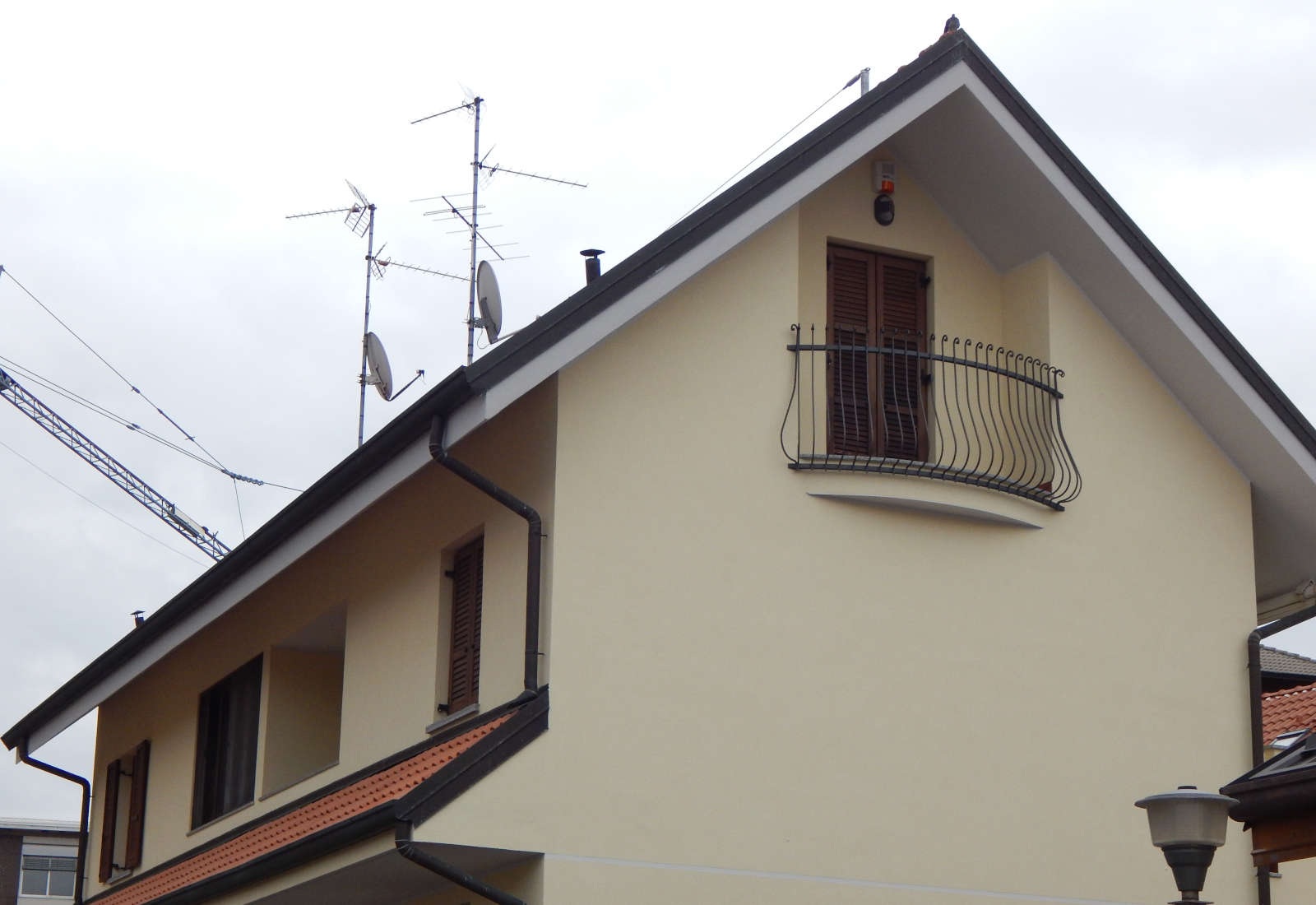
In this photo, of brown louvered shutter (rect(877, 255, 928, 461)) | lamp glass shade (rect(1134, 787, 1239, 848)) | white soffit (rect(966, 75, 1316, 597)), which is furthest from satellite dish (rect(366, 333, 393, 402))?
lamp glass shade (rect(1134, 787, 1239, 848))

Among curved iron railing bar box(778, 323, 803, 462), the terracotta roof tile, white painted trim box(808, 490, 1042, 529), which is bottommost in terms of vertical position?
the terracotta roof tile

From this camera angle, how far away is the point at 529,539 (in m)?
11.8

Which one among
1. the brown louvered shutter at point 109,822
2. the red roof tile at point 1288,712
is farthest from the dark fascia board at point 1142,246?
the brown louvered shutter at point 109,822

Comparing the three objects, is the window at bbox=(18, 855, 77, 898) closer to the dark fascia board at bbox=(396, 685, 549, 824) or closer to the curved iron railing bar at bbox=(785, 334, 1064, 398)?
the curved iron railing bar at bbox=(785, 334, 1064, 398)

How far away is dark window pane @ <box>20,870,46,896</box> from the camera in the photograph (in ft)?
168

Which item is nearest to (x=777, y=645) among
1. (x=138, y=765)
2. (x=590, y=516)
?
(x=590, y=516)

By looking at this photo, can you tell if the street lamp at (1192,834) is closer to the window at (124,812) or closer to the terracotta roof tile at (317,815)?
the terracotta roof tile at (317,815)

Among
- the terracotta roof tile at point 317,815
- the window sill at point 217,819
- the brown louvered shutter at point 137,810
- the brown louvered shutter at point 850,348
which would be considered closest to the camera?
the terracotta roof tile at point 317,815

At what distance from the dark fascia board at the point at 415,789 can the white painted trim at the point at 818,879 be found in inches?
27.7

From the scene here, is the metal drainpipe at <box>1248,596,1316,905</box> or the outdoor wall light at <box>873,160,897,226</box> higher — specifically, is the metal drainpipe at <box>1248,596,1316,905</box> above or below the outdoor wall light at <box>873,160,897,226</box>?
below

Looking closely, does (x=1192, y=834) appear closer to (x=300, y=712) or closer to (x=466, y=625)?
(x=466, y=625)

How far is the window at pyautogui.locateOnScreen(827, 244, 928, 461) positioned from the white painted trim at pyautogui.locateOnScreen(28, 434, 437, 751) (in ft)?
9.98

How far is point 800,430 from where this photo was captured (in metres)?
13.0

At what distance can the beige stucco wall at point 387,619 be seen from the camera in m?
12.3
